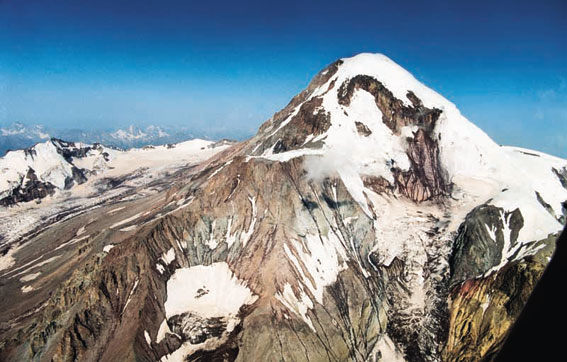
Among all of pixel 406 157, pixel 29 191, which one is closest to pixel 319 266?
pixel 406 157

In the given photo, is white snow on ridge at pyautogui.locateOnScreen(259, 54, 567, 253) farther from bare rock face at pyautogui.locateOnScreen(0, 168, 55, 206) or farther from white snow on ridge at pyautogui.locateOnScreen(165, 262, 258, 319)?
bare rock face at pyautogui.locateOnScreen(0, 168, 55, 206)

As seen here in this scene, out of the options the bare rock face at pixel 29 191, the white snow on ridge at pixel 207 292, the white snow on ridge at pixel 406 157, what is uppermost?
the white snow on ridge at pixel 406 157

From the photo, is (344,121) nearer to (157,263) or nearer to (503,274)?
(503,274)

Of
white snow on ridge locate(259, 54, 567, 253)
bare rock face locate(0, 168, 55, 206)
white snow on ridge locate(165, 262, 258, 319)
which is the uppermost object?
white snow on ridge locate(259, 54, 567, 253)

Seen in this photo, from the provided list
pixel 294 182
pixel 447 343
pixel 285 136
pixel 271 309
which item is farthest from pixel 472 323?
pixel 285 136

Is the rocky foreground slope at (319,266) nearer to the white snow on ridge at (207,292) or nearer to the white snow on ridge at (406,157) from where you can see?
the white snow on ridge at (207,292)

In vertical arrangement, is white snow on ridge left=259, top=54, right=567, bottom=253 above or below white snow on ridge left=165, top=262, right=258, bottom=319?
above

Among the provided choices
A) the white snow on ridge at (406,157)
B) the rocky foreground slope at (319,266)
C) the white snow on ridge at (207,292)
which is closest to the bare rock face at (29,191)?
the rocky foreground slope at (319,266)

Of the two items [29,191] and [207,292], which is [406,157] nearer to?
[207,292]

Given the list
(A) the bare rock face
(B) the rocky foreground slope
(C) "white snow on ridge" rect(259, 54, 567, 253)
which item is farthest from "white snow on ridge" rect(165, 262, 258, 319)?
(A) the bare rock face
